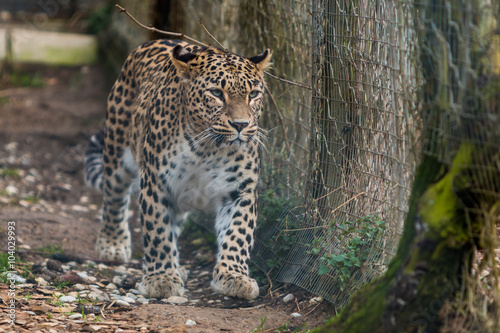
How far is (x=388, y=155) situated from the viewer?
4.39 metres

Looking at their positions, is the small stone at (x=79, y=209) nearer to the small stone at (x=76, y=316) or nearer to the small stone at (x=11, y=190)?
the small stone at (x=11, y=190)

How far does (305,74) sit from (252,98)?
74 centimetres

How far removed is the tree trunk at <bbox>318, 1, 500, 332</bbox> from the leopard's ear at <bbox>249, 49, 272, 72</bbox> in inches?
84.1

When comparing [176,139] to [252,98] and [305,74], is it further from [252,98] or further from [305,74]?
[305,74]

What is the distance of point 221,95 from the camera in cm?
530

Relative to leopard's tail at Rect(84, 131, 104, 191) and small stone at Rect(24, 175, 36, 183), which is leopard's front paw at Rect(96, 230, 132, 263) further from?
small stone at Rect(24, 175, 36, 183)

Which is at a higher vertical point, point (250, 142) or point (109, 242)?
point (250, 142)

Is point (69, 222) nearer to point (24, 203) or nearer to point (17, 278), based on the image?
point (24, 203)

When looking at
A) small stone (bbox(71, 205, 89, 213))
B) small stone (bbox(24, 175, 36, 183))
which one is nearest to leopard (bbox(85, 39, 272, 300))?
small stone (bbox(71, 205, 89, 213))

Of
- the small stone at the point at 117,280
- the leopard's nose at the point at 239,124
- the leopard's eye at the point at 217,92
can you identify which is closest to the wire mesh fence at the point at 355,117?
the leopard's nose at the point at 239,124

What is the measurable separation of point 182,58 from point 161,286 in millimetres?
1925

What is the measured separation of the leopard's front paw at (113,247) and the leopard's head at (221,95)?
1.90m

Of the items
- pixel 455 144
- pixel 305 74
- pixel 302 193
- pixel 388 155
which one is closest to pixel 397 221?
pixel 388 155

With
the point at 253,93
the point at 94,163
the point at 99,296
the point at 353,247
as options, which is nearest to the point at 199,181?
the point at 253,93
